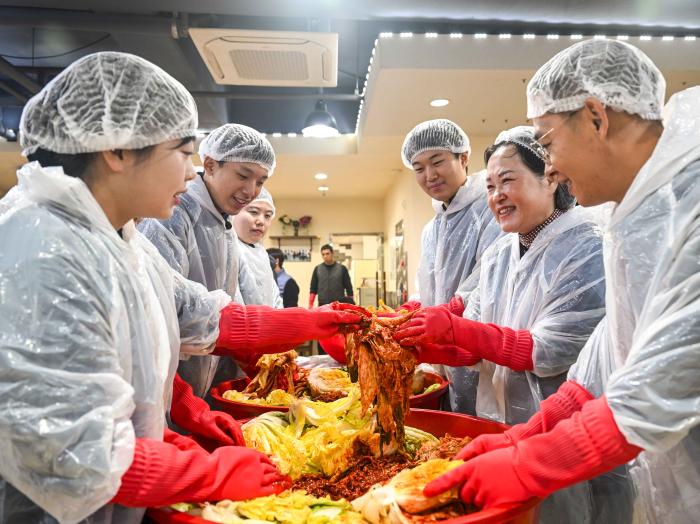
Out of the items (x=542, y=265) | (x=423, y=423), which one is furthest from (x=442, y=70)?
(x=423, y=423)

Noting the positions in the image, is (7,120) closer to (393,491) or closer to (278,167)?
(278,167)

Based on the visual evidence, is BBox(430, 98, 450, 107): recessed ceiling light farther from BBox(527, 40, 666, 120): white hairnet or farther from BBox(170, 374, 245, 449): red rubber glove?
BBox(170, 374, 245, 449): red rubber glove

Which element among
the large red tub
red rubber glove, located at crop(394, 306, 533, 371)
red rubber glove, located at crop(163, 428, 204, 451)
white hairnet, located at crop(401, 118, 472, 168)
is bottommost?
the large red tub

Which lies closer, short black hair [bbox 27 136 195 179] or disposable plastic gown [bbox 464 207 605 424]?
short black hair [bbox 27 136 195 179]

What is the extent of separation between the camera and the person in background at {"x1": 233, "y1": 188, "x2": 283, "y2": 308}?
3629 millimetres

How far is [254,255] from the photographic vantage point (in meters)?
3.86

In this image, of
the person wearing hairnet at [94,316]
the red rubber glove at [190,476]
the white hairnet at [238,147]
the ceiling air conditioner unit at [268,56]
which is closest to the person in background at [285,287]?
the ceiling air conditioner unit at [268,56]

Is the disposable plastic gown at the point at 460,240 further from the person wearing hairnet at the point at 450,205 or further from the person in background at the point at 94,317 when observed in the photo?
A: the person in background at the point at 94,317

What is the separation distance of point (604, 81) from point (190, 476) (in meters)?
1.43

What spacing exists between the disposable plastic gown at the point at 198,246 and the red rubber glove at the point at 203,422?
2.16 feet

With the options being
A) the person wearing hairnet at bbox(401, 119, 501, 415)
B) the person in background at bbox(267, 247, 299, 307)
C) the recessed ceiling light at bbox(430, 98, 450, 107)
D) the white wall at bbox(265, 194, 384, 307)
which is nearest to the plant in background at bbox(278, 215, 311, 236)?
the white wall at bbox(265, 194, 384, 307)

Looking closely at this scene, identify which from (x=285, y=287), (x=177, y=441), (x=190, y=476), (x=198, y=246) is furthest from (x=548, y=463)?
(x=285, y=287)

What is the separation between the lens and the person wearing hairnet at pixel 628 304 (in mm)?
1098

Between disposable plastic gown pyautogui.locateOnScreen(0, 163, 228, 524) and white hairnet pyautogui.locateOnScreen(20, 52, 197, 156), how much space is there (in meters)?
0.11
